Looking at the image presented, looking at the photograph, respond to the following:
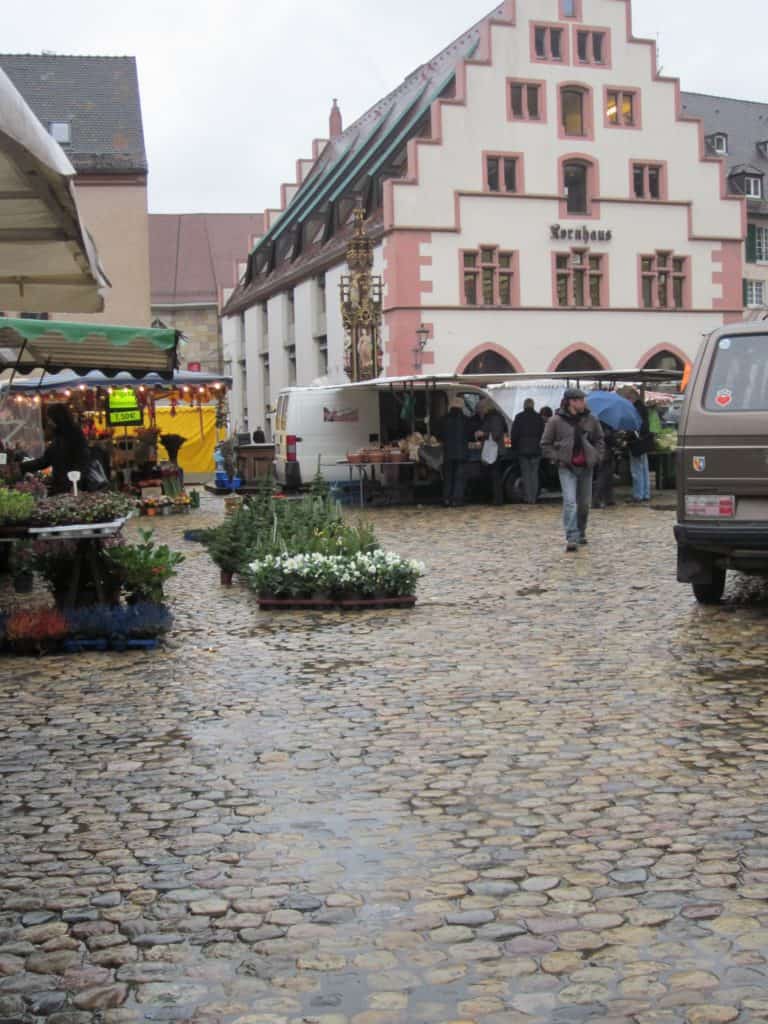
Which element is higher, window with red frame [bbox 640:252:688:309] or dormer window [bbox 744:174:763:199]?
dormer window [bbox 744:174:763:199]

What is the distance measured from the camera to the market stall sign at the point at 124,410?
90.4 ft

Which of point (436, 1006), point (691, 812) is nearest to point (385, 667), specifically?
point (691, 812)

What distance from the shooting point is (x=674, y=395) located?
36906 mm

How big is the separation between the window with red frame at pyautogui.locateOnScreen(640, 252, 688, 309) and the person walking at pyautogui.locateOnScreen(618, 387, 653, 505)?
2195 cm

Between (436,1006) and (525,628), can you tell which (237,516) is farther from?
(436,1006)

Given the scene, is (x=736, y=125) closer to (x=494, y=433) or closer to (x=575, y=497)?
(x=494, y=433)

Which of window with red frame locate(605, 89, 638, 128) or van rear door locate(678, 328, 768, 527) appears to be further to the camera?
window with red frame locate(605, 89, 638, 128)

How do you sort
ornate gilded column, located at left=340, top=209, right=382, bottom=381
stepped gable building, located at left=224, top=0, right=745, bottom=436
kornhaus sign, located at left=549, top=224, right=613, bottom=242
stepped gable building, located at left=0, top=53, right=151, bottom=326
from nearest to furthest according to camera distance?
ornate gilded column, located at left=340, top=209, right=382, bottom=381, stepped gable building, located at left=224, top=0, right=745, bottom=436, stepped gable building, located at left=0, top=53, right=151, bottom=326, kornhaus sign, located at left=549, top=224, right=613, bottom=242

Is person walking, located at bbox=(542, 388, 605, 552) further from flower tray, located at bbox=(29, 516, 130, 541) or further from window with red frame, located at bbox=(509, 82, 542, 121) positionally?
window with red frame, located at bbox=(509, 82, 542, 121)

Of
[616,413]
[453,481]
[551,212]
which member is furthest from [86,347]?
[551,212]

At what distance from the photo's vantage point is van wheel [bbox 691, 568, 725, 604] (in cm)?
1090

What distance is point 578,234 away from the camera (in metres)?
44.7

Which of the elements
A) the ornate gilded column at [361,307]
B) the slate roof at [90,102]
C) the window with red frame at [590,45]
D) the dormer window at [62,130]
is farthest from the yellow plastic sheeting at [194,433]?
the window with red frame at [590,45]

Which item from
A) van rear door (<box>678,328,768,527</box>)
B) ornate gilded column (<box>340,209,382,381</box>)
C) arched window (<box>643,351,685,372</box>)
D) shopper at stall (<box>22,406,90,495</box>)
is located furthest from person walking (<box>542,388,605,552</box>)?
arched window (<box>643,351,685,372</box>)
